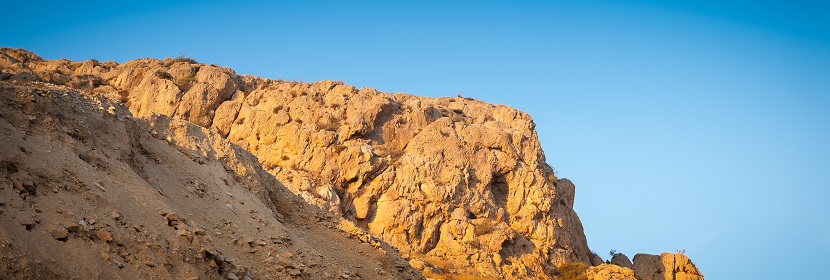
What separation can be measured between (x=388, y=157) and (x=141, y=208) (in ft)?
88.8

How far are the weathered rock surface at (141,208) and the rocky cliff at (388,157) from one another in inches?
613

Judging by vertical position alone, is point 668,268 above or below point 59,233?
above

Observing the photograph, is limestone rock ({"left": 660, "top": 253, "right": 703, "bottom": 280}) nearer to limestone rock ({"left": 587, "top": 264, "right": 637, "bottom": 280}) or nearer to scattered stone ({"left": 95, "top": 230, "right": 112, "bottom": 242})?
limestone rock ({"left": 587, "top": 264, "right": 637, "bottom": 280})

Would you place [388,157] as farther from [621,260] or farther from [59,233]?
[59,233]

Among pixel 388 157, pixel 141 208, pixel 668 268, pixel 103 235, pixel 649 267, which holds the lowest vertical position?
pixel 103 235

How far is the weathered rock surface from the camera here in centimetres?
943

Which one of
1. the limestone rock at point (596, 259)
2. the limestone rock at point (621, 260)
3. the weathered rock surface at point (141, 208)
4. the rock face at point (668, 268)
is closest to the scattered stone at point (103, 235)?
the weathered rock surface at point (141, 208)

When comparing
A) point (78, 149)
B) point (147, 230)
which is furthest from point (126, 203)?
point (78, 149)

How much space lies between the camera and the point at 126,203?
11.4m

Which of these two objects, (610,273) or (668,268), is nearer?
(610,273)

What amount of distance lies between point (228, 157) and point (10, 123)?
6.58 meters

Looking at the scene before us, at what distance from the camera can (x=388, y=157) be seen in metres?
38.4

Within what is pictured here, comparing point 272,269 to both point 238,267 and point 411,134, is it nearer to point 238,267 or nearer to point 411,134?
point 238,267

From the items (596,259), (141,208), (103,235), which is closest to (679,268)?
(596,259)
